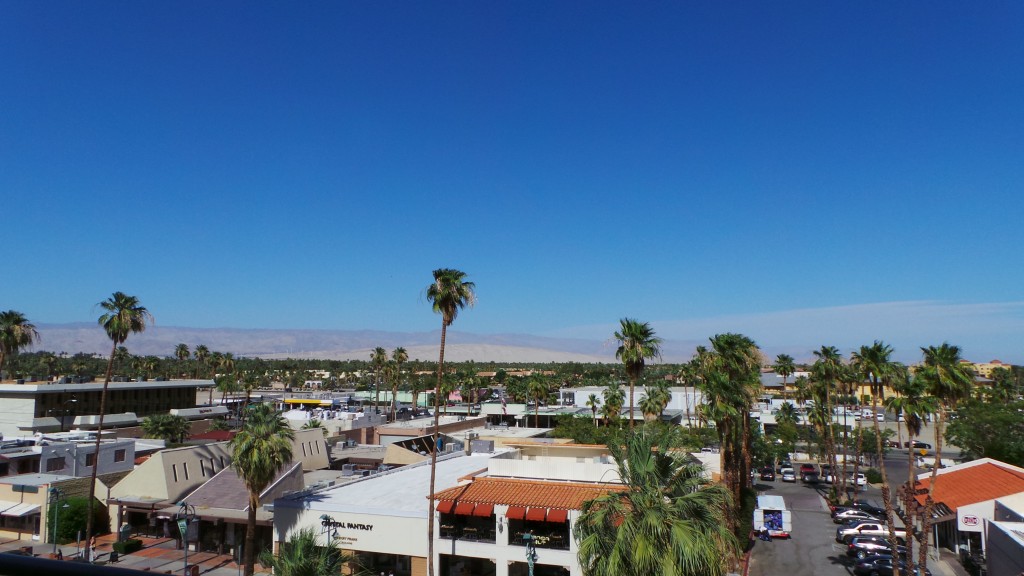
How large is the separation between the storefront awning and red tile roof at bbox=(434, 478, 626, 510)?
95.8 ft

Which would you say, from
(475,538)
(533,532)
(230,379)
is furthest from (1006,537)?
(230,379)

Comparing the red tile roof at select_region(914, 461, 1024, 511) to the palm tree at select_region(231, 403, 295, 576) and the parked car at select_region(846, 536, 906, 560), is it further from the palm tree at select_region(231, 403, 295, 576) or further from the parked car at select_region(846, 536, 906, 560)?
the palm tree at select_region(231, 403, 295, 576)

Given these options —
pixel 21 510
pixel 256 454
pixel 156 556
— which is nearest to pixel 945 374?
pixel 256 454

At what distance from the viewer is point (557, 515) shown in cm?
2906

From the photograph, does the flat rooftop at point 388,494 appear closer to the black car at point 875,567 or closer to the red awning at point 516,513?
the red awning at point 516,513

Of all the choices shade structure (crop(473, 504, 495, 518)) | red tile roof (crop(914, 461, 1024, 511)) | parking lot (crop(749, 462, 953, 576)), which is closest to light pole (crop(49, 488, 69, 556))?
shade structure (crop(473, 504, 495, 518))

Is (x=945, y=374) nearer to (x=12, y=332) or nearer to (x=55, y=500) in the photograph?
(x=55, y=500)

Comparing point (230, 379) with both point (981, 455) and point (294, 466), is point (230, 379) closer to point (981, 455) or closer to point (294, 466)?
point (294, 466)

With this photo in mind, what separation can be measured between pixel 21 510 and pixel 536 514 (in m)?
35.1

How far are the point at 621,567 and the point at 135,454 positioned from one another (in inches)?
2005

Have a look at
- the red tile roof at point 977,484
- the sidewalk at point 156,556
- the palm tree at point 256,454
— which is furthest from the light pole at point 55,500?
the red tile roof at point 977,484

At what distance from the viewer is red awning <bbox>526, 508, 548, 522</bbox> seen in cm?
2934

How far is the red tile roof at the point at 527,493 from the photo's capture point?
98.8 ft

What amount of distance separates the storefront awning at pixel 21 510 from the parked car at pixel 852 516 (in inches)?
2205
